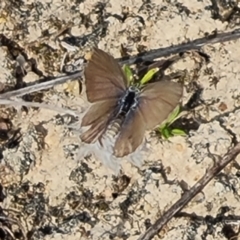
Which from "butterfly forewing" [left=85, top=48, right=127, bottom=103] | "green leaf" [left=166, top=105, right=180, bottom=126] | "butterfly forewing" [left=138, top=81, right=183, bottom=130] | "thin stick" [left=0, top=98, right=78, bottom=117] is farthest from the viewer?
"thin stick" [left=0, top=98, right=78, bottom=117]

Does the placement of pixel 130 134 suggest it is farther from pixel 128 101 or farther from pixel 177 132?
pixel 177 132

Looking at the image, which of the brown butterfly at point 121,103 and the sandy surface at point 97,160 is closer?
the brown butterfly at point 121,103

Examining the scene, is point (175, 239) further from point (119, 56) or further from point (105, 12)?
point (105, 12)

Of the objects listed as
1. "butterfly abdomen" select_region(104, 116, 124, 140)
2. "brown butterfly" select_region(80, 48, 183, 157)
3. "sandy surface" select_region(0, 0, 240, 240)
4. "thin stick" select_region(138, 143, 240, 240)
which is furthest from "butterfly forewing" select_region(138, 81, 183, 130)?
"thin stick" select_region(138, 143, 240, 240)

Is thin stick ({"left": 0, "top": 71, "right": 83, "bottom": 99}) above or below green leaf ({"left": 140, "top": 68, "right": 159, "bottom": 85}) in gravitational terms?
above

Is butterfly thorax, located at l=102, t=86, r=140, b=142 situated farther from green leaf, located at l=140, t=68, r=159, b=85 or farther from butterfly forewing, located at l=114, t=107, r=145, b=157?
green leaf, located at l=140, t=68, r=159, b=85

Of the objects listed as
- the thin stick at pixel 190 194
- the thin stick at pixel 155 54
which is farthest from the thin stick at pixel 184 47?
the thin stick at pixel 190 194

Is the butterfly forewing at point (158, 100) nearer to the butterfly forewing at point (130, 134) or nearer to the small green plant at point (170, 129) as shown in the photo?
the butterfly forewing at point (130, 134)
